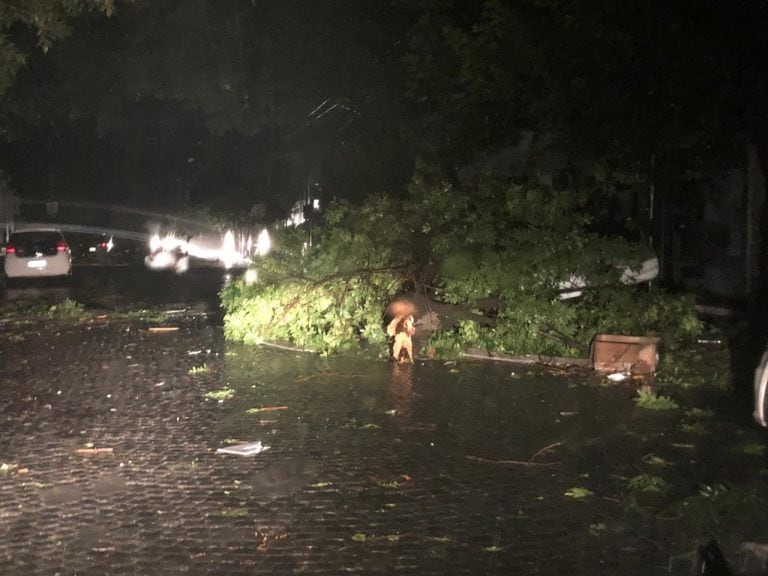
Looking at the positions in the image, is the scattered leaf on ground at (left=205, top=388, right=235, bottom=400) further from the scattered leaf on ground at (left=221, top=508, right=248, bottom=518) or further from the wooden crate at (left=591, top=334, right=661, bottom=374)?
the wooden crate at (left=591, top=334, right=661, bottom=374)

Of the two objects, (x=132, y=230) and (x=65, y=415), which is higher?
(x=132, y=230)

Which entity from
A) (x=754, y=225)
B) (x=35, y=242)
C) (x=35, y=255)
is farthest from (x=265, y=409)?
(x=35, y=242)

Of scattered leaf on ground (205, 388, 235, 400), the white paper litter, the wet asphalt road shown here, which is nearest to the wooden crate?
the wet asphalt road

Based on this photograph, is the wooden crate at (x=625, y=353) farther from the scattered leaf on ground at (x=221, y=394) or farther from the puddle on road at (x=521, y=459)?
the scattered leaf on ground at (x=221, y=394)

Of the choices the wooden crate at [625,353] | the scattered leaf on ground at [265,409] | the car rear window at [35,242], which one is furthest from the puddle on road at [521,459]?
the car rear window at [35,242]

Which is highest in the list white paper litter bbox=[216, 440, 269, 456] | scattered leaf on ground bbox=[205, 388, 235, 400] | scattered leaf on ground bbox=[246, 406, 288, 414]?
scattered leaf on ground bbox=[205, 388, 235, 400]

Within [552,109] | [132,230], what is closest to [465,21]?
[552,109]

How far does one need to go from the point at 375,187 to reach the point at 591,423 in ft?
45.5

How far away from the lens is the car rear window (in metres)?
26.9

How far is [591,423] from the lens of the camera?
900 cm

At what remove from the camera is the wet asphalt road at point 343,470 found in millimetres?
5812

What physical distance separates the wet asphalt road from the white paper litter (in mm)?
92

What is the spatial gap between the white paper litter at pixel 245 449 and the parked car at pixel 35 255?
20.6m

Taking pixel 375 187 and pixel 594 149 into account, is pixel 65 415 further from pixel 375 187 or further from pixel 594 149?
pixel 375 187
